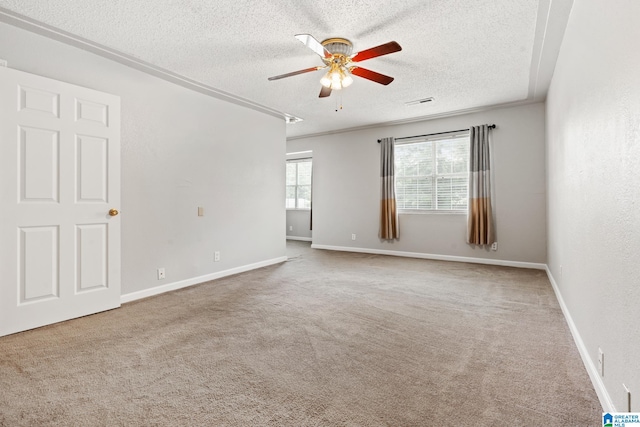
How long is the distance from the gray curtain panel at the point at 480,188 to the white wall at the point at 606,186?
2615 mm

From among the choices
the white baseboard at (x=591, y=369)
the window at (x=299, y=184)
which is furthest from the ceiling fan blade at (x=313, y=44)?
the window at (x=299, y=184)

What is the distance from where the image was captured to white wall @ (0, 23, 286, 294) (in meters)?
3.10

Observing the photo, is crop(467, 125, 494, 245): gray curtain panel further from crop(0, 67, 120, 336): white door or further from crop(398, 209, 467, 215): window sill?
crop(0, 67, 120, 336): white door

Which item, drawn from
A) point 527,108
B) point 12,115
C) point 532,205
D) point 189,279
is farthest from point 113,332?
point 527,108

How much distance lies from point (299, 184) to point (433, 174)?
4.04 metres

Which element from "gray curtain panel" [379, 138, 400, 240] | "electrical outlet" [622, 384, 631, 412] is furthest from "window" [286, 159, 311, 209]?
"electrical outlet" [622, 384, 631, 412]

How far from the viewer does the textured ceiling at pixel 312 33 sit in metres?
2.52

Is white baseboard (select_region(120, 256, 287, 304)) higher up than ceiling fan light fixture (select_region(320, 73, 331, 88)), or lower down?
lower down

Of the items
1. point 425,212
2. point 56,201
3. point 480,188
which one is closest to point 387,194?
point 425,212

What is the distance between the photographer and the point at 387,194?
623cm

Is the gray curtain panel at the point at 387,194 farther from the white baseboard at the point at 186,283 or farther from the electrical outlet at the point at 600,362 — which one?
the electrical outlet at the point at 600,362

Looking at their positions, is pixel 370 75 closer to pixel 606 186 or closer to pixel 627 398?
pixel 606 186

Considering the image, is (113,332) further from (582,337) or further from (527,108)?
(527,108)

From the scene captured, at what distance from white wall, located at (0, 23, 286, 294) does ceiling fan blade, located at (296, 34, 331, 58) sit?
2.07 metres
